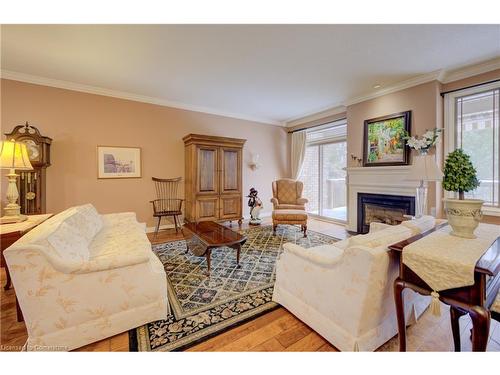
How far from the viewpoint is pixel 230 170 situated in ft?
15.1

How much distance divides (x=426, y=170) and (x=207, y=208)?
3563mm

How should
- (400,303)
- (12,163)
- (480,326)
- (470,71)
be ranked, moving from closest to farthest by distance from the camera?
(480,326) → (400,303) → (12,163) → (470,71)

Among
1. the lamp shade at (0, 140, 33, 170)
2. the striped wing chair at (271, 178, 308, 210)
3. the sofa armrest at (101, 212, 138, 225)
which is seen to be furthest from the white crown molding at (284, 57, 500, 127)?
the lamp shade at (0, 140, 33, 170)

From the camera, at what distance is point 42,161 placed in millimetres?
3127

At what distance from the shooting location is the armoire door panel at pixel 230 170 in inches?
177

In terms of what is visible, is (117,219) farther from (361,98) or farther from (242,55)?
(361,98)

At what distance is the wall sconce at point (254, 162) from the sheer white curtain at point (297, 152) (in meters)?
1.03

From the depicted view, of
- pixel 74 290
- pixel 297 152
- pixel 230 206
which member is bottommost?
pixel 74 290

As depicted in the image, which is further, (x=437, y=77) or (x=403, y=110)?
(x=403, y=110)

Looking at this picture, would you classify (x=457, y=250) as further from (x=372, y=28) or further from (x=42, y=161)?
(x=42, y=161)

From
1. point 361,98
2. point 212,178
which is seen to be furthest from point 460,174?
point 212,178

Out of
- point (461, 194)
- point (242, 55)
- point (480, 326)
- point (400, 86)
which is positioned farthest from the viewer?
point (400, 86)

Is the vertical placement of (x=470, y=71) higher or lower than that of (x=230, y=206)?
higher

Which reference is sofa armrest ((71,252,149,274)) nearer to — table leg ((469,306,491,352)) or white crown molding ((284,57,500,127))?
table leg ((469,306,491,352))
